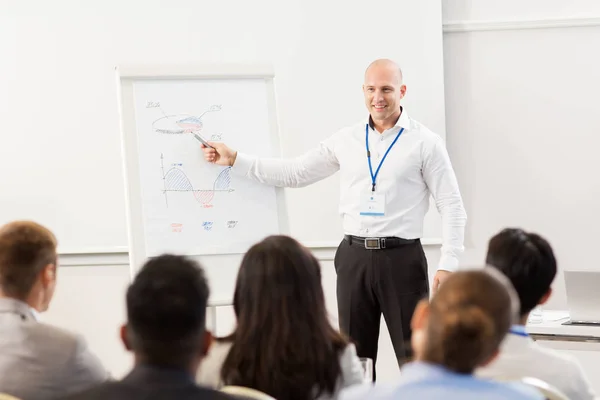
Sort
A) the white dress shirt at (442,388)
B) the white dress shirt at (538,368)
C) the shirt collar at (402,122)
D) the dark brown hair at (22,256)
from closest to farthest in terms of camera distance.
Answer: the white dress shirt at (442,388), the white dress shirt at (538,368), the dark brown hair at (22,256), the shirt collar at (402,122)

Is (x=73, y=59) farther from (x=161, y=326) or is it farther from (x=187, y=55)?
(x=161, y=326)

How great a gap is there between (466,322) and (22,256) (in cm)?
132

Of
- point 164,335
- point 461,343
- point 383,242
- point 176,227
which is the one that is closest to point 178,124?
point 176,227

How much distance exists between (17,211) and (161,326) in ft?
11.3

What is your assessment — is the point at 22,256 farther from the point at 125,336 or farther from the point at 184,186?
the point at 184,186

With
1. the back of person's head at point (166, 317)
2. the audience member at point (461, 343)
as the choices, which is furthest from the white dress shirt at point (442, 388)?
the back of person's head at point (166, 317)

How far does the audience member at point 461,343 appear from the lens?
138cm

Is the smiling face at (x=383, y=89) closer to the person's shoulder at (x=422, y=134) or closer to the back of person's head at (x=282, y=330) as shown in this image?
the person's shoulder at (x=422, y=134)

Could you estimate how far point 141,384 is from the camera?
1.48m

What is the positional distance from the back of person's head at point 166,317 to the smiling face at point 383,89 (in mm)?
2260

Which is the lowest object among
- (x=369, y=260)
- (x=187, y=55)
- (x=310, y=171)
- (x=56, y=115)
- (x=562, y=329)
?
(x=562, y=329)

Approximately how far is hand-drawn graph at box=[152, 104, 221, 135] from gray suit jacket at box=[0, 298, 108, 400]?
5.41 ft

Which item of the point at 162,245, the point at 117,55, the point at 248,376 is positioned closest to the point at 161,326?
the point at 248,376

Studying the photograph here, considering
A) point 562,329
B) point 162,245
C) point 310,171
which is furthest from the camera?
point 310,171
